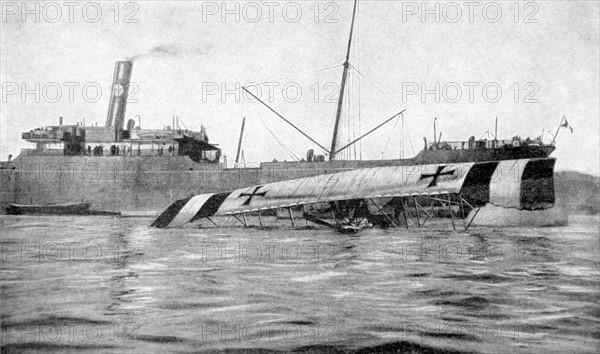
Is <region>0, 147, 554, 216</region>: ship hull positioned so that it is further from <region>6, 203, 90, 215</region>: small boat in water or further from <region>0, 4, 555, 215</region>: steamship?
<region>6, 203, 90, 215</region>: small boat in water

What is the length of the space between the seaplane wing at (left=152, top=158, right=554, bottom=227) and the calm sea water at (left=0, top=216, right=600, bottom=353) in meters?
5.16

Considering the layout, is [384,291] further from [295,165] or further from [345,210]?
[295,165]

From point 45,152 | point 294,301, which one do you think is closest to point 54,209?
point 45,152

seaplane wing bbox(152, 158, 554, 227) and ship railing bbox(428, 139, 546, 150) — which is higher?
ship railing bbox(428, 139, 546, 150)

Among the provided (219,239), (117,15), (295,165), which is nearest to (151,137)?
(295,165)

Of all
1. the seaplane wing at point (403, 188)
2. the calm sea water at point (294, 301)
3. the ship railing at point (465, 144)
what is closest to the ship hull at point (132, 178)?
the ship railing at point (465, 144)

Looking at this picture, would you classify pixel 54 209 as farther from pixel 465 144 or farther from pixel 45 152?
pixel 465 144

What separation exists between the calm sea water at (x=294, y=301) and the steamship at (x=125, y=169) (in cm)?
2117

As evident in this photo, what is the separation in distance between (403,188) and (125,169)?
22129 mm

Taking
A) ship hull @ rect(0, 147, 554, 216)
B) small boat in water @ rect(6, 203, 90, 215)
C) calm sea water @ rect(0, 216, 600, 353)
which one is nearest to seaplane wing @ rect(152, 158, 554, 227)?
calm sea water @ rect(0, 216, 600, 353)

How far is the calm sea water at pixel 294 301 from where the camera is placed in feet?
17.3

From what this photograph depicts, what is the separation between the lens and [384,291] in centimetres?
738

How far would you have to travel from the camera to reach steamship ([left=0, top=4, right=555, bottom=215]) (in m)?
31.9

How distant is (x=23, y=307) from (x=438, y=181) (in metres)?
13.1
